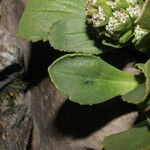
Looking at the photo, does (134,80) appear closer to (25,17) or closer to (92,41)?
(92,41)

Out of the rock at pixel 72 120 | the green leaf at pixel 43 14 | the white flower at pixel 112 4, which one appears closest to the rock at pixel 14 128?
the rock at pixel 72 120

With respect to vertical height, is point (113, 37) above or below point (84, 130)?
above

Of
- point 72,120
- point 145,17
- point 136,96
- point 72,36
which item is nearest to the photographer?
point 145,17

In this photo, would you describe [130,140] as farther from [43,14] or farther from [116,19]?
[43,14]

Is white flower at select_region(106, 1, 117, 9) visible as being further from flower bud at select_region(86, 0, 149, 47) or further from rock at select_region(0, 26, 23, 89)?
rock at select_region(0, 26, 23, 89)

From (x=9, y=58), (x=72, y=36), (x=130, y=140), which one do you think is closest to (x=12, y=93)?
(x=9, y=58)

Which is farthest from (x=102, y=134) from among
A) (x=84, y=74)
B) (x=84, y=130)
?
(x=84, y=74)

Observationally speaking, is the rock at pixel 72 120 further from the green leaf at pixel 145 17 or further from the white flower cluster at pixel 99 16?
the green leaf at pixel 145 17
